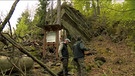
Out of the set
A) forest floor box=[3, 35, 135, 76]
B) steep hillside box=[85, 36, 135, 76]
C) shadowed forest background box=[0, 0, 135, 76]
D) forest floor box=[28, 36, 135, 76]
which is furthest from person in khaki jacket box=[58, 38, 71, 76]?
steep hillside box=[85, 36, 135, 76]

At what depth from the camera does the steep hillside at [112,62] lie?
1352 cm

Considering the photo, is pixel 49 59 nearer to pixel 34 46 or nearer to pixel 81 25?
pixel 34 46

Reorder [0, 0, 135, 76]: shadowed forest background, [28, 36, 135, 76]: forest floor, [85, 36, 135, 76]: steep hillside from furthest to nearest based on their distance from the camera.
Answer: [85, 36, 135, 76]: steep hillside, [28, 36, 135, 76]: forest floor, [0, 0, 135, 76]: shadowed forest background

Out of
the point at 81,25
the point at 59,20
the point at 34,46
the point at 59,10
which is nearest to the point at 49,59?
the point at 34,46

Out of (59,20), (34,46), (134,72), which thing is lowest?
(134,72)

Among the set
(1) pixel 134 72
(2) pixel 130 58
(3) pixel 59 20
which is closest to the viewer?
(1) pixel 134 72

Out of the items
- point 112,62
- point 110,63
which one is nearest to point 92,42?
point 112,62

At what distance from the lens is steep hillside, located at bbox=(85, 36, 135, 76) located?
532 inches

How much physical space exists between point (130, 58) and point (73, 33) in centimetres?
698

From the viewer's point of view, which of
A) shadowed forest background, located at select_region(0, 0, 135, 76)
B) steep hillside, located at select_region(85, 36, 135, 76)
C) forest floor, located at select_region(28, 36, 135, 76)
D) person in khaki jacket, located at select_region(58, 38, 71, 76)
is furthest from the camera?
steep hillside, located at select_region(85, 36, 135, 76)

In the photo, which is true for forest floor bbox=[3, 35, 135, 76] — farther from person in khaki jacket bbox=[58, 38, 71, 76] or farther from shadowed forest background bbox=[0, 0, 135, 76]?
person in khaki jacket bbox=[58, 38, 71, 76]

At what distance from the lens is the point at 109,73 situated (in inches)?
523

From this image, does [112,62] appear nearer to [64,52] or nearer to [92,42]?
[64,52]

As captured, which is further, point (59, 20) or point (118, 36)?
point (118, 36)
